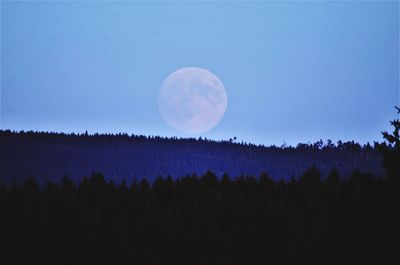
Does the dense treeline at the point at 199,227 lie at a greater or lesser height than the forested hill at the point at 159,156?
lesser

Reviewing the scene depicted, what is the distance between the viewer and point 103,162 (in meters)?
93.9

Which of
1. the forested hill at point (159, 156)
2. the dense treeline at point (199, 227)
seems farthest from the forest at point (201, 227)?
the forested hill at point (159, 156)

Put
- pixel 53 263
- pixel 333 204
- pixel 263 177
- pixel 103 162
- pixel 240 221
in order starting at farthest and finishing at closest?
pixel 103 162 < pixel 263 177 < pixel 333 204 < pixel 240 221 < pixel 53 263

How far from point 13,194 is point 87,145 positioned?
96019 mm

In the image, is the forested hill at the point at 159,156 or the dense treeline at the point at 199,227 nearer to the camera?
the dense treeline at the point at 199,227

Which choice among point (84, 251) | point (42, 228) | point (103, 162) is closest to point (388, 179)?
point (84, 251)

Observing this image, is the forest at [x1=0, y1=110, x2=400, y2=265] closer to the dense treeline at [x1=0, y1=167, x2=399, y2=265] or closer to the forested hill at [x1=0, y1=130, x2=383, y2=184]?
the dense treeline at [x1=0, y1=167, x2=399, y2=265]

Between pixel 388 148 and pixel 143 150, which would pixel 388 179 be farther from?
pixel 143 150

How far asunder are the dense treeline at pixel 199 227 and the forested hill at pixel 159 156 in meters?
70.8

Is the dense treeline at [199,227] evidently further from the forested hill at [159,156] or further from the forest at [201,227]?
the forested hill at [159,156]

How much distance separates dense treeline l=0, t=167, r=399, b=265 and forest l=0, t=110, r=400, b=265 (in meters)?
0.02

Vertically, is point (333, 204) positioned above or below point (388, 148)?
Answer: below

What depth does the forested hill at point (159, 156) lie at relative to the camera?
8569cm

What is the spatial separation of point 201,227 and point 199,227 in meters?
0.05
